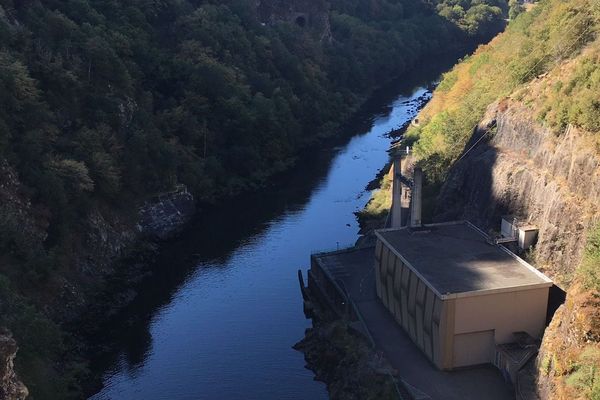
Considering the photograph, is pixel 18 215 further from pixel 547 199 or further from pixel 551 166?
pixel 551 166

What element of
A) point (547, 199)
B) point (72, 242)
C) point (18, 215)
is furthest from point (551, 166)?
point (18, 215)

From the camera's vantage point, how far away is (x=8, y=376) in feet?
80.6

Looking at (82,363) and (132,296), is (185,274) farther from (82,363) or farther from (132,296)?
(82,363)

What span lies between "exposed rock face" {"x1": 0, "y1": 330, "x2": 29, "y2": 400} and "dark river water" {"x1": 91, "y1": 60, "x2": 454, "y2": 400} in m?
10.2

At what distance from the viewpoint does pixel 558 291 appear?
31.1 metres

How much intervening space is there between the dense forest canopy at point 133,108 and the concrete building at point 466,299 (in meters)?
17.0

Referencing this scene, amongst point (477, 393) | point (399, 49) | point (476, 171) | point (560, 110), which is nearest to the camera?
point (477, 393)

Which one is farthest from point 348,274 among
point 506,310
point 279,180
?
point 279,180

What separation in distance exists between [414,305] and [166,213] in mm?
29362

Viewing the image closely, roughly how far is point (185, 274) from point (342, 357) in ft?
55.9

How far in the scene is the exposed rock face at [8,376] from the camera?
2409 centimetres

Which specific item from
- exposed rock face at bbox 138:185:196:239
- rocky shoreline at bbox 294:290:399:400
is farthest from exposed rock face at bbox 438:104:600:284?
exposed rock face at bbox 138:185:196:239

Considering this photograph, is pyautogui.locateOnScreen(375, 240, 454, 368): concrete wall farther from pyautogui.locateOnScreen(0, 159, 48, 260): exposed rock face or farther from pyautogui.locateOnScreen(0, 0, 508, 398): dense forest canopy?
pyautogui.locateOnScreen(0, 159, 48, 260): exposed rock face

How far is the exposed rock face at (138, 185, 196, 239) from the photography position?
181 feet
